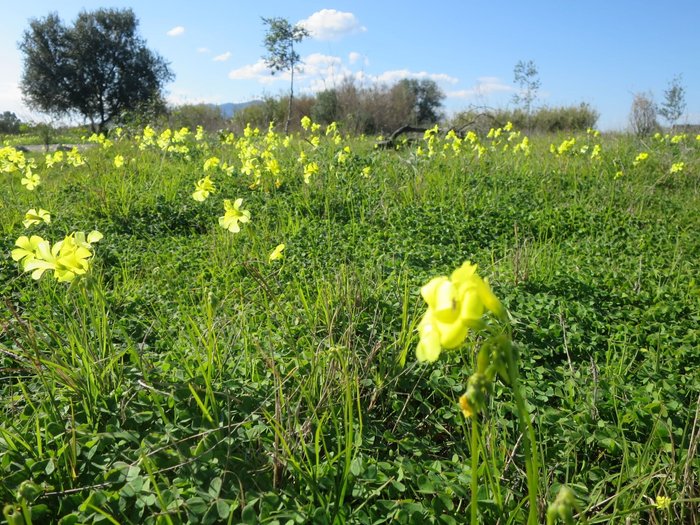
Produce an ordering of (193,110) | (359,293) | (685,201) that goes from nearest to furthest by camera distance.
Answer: (359,293) → (685,201) → (193,110)

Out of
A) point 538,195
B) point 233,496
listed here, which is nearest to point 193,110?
point 538,195

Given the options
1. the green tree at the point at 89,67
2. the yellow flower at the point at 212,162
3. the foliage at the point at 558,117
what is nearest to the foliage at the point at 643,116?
the foliage at the point at 558,117

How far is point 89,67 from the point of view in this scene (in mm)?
27000

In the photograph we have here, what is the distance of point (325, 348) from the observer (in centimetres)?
205

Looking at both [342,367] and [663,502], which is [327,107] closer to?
[342,367]

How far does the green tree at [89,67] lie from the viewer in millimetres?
26562

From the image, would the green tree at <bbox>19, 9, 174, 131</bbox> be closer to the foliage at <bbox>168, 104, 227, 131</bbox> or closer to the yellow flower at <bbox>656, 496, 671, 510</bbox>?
the foliage at <bbox>168, 104, 227, 131</bbox>

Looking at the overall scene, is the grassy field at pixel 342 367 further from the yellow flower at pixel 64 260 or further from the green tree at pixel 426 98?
the green tree at pixel 426 98

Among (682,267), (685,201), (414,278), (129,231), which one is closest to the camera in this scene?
(414,278)

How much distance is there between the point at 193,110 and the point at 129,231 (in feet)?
59.3

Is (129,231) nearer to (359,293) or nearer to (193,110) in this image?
(359,293)

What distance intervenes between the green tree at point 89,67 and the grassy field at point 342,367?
1032 inches

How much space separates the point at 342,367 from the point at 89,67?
31165 millimetres

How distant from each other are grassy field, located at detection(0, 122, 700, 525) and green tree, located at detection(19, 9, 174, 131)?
26.2 metres
